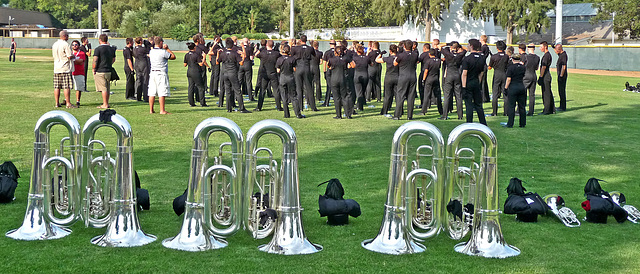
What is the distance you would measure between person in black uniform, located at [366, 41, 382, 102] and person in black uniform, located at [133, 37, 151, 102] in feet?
19.2

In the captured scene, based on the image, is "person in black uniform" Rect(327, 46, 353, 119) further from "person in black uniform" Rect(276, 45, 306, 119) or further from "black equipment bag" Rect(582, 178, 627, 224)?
"black equipment bag" Rect(582, 178, 627, 224)

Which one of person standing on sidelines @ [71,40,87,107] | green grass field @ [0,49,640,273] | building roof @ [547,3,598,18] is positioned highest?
building roof @ [547,3,598,18]

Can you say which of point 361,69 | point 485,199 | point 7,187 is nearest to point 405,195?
point 485,199

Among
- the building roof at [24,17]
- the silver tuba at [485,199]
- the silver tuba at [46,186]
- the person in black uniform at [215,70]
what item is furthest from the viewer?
the building roof at [24,17]

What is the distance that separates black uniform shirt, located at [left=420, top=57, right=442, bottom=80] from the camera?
16734mm

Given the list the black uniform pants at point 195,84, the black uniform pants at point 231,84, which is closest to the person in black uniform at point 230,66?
the black uniform pants at point 231,84

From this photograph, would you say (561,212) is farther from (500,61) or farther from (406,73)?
(500,61)

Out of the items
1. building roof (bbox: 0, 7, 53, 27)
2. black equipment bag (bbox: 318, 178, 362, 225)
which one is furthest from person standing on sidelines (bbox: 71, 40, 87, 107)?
building roof (bbox: 0, 7, 53, 27)

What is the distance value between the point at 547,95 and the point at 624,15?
201ft

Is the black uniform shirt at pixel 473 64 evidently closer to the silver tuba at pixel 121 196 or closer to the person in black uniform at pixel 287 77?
the person in black uniform at pixel 287 77

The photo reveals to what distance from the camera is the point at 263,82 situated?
58.5 ft

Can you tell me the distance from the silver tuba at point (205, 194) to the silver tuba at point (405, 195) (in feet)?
4.06

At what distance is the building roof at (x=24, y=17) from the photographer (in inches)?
4274

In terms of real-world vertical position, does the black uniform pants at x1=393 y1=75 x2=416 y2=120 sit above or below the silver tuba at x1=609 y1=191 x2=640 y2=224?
above
